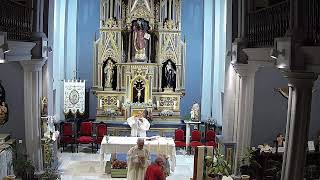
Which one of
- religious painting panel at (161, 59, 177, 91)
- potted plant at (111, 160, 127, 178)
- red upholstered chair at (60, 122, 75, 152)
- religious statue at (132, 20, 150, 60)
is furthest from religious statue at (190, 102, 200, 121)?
potted plant at (111, 160, 127, 178)

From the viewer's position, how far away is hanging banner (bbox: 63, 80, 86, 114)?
20859 mm

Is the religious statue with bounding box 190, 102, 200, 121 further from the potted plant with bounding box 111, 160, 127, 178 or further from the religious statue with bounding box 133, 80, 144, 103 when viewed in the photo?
the potted plant with bounding box 111, 160, 127, 178

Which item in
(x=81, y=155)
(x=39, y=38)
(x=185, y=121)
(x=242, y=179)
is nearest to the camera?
(x=242, y=179)

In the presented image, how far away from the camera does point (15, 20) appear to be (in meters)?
13.4

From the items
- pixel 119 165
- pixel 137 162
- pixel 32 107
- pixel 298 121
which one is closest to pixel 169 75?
pixel 119 165

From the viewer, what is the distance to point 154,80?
22000 mm

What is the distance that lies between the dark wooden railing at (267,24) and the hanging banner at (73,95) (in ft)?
26.8

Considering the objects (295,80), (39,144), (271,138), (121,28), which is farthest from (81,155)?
(295,80)

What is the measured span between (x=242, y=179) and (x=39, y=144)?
19.5 ft

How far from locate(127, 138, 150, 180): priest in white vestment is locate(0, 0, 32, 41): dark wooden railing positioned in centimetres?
401

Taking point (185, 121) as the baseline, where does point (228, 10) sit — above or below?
above

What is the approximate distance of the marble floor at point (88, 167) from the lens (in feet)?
54.4

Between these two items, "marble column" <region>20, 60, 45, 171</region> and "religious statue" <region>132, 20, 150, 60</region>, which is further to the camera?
"religious statue" <region>132, 20, 150, 60</region>

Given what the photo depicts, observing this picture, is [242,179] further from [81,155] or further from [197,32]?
[197,32]
